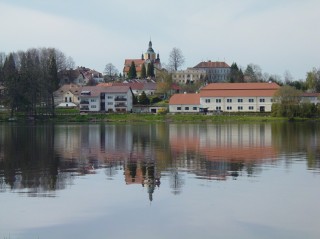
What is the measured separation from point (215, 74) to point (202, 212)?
12285 cm

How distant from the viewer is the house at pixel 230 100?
274 feet

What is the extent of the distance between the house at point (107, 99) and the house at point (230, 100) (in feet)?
31.8

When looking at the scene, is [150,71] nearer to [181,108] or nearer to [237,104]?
[181,108]

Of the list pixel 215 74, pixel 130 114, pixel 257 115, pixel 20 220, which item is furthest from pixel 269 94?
pixel 20 220

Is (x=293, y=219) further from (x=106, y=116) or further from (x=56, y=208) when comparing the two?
(x=106, y=116)

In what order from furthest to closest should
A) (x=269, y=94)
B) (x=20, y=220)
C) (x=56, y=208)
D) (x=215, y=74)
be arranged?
(x=215, y=74), (x=269, y=94), (x=56, y=208), (x=20, y=220)

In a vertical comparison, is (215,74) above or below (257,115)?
above

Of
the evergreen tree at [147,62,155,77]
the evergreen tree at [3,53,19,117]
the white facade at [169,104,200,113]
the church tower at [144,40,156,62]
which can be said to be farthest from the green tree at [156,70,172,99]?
the church tower at [144,40,156,62]

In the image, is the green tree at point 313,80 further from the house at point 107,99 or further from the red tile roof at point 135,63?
the red tile roof at point 135,63

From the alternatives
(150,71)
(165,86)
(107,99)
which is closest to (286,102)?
(165,86)

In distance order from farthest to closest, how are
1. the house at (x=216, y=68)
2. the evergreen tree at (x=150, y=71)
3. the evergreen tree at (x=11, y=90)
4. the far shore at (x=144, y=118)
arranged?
the house at (x=216, y=68)
the evergreen tree at (x=150, y=71)
the evergreen tree at (x=11, y=90)
the far shore at (x=144, y=118)

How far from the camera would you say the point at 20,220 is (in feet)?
43.8

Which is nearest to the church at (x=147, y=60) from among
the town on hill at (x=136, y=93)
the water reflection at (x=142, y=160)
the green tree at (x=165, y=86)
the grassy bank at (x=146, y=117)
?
the town on hill at (x=136, y=93)

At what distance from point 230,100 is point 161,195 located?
69481 mm
